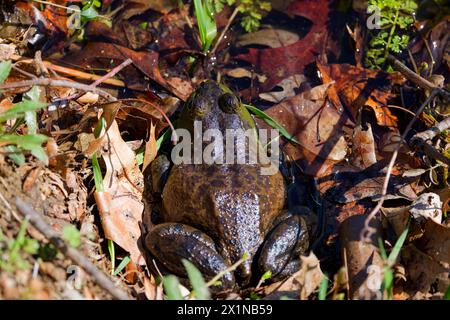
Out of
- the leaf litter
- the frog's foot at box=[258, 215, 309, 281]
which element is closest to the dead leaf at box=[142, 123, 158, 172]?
the leaf litter

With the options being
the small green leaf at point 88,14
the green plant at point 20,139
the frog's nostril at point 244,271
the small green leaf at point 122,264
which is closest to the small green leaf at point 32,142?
the green plant at point 20,139

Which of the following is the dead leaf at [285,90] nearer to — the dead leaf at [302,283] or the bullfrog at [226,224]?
the bullfrog at [226,224]

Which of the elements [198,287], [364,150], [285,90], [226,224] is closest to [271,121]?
[285,90]

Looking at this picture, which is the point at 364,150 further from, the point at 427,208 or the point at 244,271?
the point at 244,271

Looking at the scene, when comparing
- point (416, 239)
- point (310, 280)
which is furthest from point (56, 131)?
point (416, 239)
